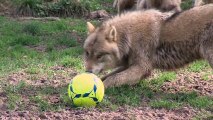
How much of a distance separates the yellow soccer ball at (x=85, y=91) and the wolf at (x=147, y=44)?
3.38 feet

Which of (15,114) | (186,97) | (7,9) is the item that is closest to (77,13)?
(7,9)

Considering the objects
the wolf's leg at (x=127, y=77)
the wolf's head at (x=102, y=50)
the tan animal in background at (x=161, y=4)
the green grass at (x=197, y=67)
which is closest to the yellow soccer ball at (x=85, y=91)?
the wolf's head at (x=102, y=50)

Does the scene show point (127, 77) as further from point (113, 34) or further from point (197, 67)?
point (197, 67)

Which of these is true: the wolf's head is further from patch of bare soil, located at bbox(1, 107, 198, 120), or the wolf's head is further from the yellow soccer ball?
patch of bare soil, located at bbox(1, 107, 198, 120)

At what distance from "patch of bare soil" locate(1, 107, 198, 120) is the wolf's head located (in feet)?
3.79

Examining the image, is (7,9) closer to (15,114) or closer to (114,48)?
(114,48)

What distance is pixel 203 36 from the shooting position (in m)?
7.10

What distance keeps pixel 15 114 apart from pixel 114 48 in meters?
2.03

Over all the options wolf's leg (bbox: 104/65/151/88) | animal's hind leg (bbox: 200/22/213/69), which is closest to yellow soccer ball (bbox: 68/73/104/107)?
wolf's leg (bbox: 104/65/151/88)

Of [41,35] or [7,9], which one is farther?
[7,9]

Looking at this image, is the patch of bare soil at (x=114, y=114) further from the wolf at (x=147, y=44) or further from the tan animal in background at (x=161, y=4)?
the tan animal in background at (x=161, y=4)

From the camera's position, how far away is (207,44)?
277 inches

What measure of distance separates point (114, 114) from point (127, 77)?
145 cm

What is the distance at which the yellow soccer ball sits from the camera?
19.6 ft
